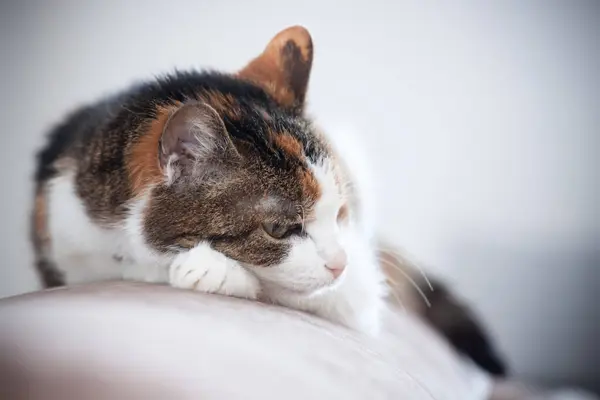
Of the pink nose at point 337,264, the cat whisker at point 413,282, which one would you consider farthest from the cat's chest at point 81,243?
the cat whisker at point 413,282

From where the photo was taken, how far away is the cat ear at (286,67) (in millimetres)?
774

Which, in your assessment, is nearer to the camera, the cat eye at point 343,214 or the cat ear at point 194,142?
the cat ear at point 194,142

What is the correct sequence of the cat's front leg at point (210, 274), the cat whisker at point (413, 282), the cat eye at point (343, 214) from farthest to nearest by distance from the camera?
1. the cat whisker at point (413, 282)
2. the cat eye at point (343, 214)
3. the cat's front leg at point (210, 274)

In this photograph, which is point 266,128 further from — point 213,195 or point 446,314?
point 446,314

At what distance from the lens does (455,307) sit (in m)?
1.13

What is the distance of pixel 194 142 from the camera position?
2.09 ft

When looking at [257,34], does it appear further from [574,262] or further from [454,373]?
[574,262]

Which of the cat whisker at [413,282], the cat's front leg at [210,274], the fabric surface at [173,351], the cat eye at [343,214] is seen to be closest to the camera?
the fabric surface at [173,351]

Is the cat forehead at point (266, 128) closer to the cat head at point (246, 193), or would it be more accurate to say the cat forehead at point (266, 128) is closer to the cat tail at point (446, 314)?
the cat head at point (246, 193)

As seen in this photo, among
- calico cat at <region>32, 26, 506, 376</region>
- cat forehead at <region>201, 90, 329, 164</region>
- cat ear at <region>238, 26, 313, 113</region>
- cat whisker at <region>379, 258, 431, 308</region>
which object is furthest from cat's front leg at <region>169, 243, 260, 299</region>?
cat whisker at <region>379, 258, 431, 308</region>

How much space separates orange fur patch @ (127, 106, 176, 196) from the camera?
66 cm

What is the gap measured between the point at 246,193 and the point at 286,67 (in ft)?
0.70

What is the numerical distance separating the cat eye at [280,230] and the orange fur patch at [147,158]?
0.42ft

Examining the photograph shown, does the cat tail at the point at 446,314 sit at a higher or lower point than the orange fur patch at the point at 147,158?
lower
